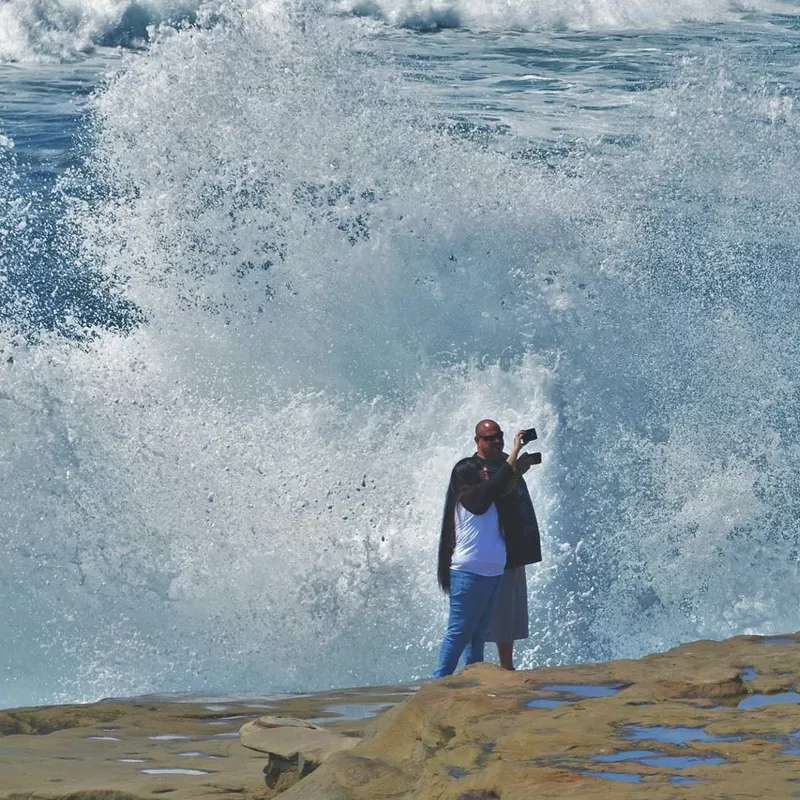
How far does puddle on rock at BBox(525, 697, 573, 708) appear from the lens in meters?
5.12

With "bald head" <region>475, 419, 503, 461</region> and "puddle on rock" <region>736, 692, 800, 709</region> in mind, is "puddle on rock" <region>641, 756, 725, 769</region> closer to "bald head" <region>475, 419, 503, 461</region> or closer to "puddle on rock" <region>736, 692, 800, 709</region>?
"puddle on rock" <region>736, 692, 800, 709</region>

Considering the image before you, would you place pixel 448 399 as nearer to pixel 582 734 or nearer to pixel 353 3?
pixel 582 734

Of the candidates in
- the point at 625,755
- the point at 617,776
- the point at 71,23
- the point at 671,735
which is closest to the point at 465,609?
the point at 671,735

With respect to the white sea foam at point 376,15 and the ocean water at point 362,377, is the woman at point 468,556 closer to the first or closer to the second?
the ocean water at point 362,377

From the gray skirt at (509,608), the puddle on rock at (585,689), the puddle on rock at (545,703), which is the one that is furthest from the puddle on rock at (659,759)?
the gray skirt at (509,608)

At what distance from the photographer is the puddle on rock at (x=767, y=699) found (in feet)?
16.7

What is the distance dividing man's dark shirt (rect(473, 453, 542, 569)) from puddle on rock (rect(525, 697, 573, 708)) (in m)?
1.44

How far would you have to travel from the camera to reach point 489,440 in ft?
21.5

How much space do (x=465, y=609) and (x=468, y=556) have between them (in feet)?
0.80

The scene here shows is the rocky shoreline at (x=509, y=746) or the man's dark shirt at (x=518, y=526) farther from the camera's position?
the man's dark shirt at (x=518, y=526)

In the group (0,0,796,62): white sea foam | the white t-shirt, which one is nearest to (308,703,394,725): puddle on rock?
the white t-shirt

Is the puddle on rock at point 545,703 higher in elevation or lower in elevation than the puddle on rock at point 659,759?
lower

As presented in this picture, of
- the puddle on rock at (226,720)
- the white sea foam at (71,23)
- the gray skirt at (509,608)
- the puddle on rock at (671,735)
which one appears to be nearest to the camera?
the puddle on rock at (671,735)

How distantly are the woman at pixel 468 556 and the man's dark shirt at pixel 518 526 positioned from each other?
0.05 meters
